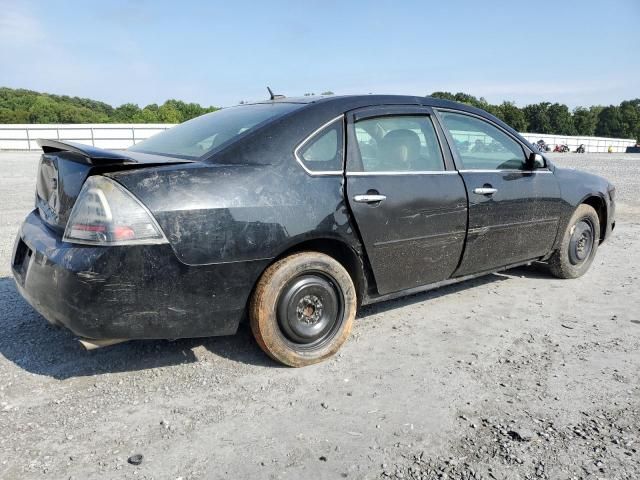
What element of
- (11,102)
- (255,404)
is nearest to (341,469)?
(255,404)

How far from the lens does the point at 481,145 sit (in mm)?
4199

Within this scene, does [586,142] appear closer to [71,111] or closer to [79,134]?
[79,134]

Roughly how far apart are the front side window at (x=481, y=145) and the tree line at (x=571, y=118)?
75871 millimetres

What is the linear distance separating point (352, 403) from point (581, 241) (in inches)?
139

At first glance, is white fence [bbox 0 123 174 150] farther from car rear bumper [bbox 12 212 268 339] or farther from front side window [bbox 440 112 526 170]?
car rear bumper [bbox 12 212 268 339]

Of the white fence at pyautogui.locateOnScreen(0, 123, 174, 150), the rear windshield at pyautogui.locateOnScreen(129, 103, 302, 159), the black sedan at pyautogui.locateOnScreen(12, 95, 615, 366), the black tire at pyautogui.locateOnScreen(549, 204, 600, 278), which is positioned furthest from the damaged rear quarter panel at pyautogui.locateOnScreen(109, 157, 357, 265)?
the white fence at pyautogui.locateOnScreen(0, 123, 174, 150)

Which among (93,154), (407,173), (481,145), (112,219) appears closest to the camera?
(112,219)

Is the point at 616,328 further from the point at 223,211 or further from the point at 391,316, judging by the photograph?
the point at 223,211

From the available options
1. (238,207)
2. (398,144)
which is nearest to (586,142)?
(398,144)

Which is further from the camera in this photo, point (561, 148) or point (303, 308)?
point (561, 148)

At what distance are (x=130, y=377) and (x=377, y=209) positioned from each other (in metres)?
1.79

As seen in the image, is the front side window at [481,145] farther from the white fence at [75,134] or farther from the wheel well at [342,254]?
the white fence at [75,134]

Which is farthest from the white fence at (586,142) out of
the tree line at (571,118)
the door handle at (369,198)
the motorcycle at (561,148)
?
the door handle at (369,198)

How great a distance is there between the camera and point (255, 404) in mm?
2691
